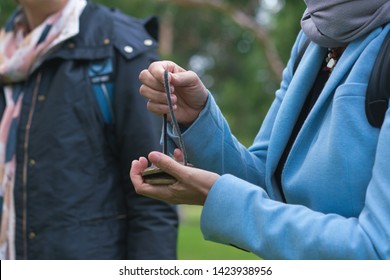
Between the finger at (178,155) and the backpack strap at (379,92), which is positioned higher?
the backpack strap at (379,92)

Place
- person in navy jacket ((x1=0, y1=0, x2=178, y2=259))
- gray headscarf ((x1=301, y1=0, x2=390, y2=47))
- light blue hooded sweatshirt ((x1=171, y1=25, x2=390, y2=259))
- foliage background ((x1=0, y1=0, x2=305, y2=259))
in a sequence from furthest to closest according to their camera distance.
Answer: foliage background ((x1=0, y1=0, x2=305, y2=259)), person in navy jacket ((x1=0, y1=0, x2=178, y2=259)), gray headscarf ((x1=301, y1=0, x2=390, y2=47)), light blue hooded sweatshirt ((x1=171, y1=25, x2=390, y2=259))

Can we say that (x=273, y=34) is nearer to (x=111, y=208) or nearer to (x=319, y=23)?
(x=111, y=208)

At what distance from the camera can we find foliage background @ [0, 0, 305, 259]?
39.8ft

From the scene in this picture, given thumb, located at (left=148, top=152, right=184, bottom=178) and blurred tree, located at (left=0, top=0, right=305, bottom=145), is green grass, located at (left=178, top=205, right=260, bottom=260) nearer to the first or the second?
blurred tree, located at (left=0, top=0, right=305, bottom=145)

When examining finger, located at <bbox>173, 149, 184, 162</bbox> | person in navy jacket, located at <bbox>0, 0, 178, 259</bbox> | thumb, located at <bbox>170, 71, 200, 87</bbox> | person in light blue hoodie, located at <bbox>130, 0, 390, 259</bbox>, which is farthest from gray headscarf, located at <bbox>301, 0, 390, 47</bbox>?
person in navy jacket, located at <bbox>0, 0, 178, 259</bbox>

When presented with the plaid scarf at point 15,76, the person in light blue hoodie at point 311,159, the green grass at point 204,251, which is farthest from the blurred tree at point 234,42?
the person in light blue hoodie at point 311,159

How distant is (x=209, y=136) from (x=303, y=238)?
0.50 metres

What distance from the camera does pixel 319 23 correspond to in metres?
1.95

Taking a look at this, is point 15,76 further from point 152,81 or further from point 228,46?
point 228,46

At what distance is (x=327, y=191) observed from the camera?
1837mm

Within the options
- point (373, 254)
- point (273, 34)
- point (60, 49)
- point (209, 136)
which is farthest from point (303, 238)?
point (273, 34)

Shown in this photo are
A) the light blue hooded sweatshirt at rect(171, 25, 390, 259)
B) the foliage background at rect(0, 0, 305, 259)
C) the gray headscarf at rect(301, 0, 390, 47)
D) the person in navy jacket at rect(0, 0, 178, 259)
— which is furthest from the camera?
the foliage background at rect(0, 0, 305, 259)

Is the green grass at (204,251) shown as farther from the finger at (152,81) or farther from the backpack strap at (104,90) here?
the finger at (152,81)

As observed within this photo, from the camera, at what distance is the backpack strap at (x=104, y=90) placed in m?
3.12
